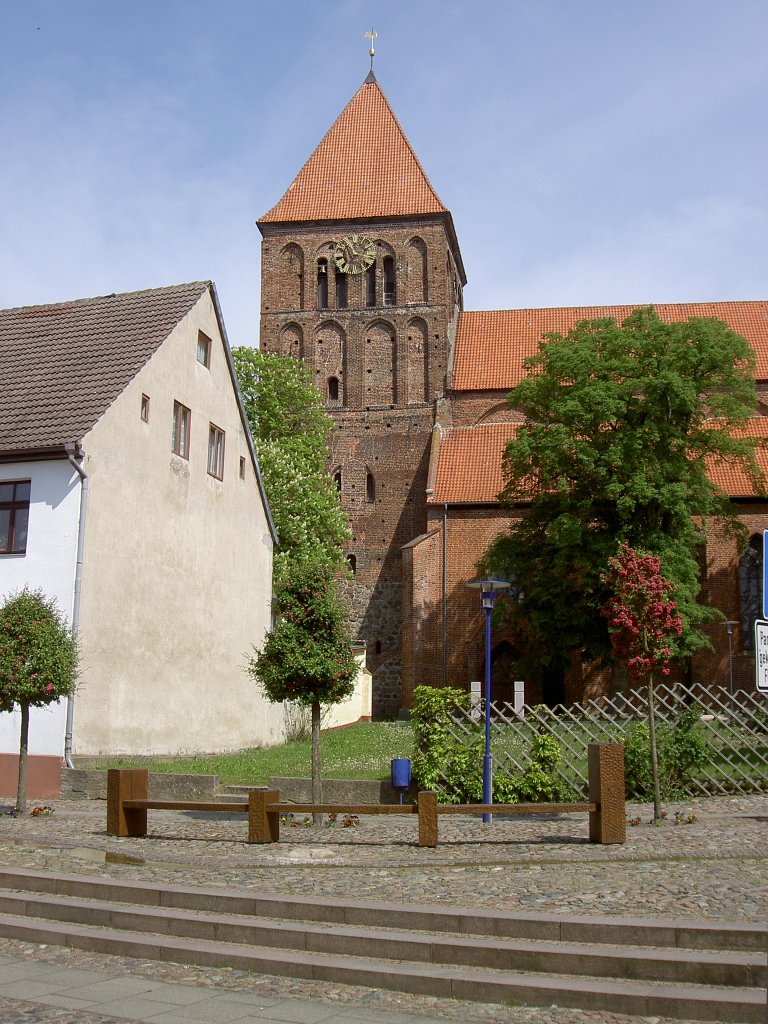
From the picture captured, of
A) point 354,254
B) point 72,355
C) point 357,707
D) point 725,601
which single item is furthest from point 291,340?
point 72,355

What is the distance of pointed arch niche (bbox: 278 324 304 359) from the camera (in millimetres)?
44469

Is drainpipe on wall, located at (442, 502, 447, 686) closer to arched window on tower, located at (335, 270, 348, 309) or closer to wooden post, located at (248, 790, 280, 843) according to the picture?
arched window on tower, located at (335, 270, 348, 309)

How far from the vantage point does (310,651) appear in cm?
1365

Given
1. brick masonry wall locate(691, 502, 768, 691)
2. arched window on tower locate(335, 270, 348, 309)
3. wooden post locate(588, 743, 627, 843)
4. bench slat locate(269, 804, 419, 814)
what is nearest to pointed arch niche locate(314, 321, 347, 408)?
arched window on tower locate(335, 270, 348, 309)

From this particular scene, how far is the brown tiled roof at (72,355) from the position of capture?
18.1 metres

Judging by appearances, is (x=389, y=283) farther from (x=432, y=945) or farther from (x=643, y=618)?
(x=432, y=945)

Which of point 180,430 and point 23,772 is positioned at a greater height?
point 180,430

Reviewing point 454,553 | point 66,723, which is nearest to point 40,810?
point 66,723

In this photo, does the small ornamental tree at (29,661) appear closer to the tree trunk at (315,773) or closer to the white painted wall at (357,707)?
the tree trunk at (315,773)

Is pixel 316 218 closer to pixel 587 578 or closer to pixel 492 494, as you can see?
pixel 492 494

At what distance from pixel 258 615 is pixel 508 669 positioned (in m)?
15.8

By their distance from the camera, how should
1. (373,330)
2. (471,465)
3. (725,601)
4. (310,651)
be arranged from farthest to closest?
1. (373,330)
2. (471,465)
3. (725,601)
4. (310,651)

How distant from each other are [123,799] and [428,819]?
3566 mm

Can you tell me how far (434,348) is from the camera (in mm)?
43312
